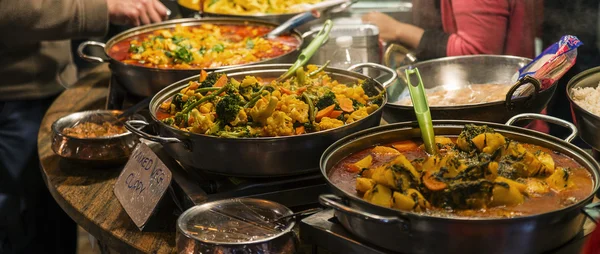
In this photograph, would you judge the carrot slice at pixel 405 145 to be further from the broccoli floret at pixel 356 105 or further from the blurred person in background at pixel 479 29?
the blurred person in background at pixel 479 29

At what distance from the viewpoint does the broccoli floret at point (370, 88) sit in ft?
7.58

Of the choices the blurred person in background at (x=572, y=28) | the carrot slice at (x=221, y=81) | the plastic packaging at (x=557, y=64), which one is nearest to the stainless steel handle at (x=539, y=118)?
the plastic packaging at (x=557, y=64)

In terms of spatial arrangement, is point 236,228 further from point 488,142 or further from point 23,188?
point 23,188

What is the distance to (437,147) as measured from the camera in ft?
6.17

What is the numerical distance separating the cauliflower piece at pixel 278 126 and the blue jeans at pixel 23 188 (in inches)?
78.7

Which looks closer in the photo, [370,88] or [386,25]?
[370,88]

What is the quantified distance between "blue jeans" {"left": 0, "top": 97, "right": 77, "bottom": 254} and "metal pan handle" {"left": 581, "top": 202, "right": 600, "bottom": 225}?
9.23ft

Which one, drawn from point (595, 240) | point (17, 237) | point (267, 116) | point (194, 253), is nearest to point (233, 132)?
point (267, 116)

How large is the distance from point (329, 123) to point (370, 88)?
1.18 feet

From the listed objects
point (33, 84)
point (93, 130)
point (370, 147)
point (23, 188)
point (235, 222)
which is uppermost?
point (370, 147)

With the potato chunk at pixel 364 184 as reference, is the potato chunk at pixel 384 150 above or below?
below

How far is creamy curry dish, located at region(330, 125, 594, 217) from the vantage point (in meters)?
1.51

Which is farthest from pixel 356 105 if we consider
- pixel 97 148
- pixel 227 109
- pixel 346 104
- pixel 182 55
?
pixel 182 55

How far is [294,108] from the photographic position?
6.66 ft
